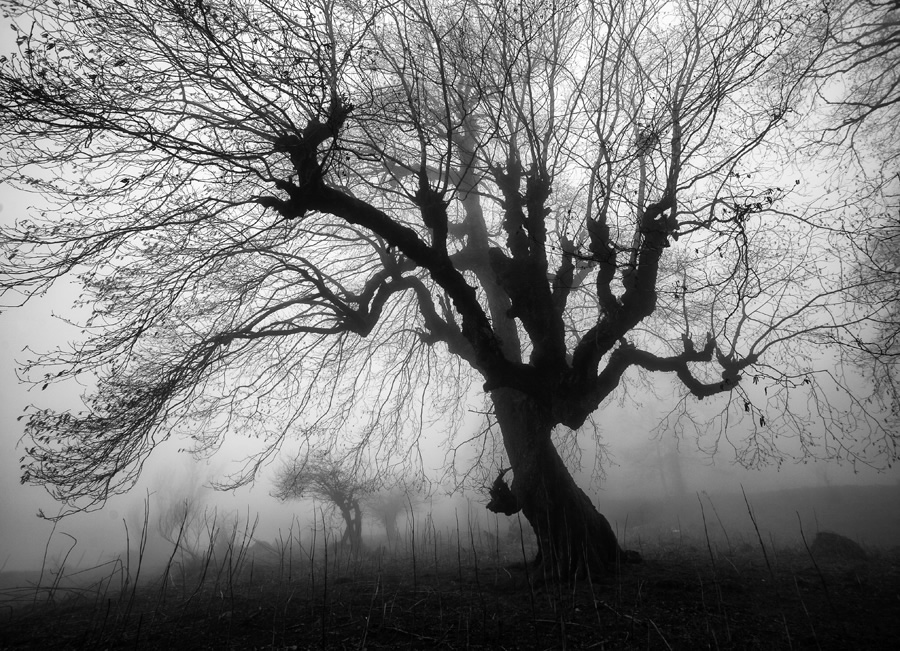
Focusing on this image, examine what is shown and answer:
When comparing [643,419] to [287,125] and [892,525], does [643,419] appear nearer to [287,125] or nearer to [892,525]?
[892,525]

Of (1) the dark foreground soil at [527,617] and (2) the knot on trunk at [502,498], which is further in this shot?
(2) the knot on trunk at [502,498]

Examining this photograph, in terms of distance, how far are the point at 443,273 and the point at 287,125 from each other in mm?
2376

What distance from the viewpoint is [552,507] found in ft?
19.6

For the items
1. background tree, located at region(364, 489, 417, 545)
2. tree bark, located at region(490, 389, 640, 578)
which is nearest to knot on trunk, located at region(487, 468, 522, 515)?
tree bark, located at region(490, 389, 640, 578)

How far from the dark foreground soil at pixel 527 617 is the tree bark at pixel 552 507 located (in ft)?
1.18

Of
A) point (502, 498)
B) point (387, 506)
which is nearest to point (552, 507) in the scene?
point (502, 498)

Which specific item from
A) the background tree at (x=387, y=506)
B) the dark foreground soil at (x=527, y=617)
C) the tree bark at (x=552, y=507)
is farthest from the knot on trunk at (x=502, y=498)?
the background tree at (x=387, y=506)

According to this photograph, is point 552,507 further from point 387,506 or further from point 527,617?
point 387,506

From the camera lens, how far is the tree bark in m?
5.71

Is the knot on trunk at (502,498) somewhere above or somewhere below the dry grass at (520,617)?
above

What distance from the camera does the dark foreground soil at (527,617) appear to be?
11.1 ft

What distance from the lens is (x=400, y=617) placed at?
13.2ft

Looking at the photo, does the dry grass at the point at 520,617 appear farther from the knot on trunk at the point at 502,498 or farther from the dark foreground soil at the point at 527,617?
the knot on trunk at the point at 502,498

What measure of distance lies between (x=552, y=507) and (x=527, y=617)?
2.14 metres
